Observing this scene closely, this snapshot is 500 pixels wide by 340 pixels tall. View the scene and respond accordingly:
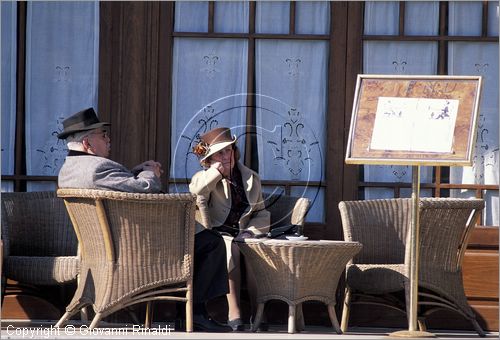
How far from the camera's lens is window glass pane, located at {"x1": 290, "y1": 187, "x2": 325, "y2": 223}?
7293 mm

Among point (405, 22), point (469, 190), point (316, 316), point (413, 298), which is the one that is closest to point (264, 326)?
point (316, 316)

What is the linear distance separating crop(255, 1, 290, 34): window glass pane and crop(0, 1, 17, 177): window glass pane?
1613 mm

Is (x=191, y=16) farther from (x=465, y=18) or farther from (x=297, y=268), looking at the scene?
(x=297, y=268)

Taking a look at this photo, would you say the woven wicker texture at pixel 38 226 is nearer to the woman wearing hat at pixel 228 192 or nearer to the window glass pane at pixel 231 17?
the woman wearing hat at pixel 228 192

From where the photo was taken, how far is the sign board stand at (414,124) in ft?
18.9

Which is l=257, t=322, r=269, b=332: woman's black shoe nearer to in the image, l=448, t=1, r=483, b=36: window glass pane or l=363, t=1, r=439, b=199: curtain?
l=363, t=1, r=439, b=199: curtain

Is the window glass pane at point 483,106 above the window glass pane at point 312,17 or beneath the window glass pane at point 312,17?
beneath

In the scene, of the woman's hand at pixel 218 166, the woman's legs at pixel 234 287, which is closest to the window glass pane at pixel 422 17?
the woman's hand at pixel 218 166

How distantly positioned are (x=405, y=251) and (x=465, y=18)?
1698 millimetres

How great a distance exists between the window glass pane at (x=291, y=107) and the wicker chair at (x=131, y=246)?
4.21 feet

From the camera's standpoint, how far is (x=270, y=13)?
7.38m

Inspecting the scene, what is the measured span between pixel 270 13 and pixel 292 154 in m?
0.94

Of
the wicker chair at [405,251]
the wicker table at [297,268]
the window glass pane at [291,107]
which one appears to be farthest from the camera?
the window glass pane at [291,107]

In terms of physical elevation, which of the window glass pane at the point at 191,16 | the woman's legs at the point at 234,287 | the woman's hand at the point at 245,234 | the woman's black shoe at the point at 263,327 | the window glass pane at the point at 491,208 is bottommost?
the woman's black shoe at the point at 263,327
